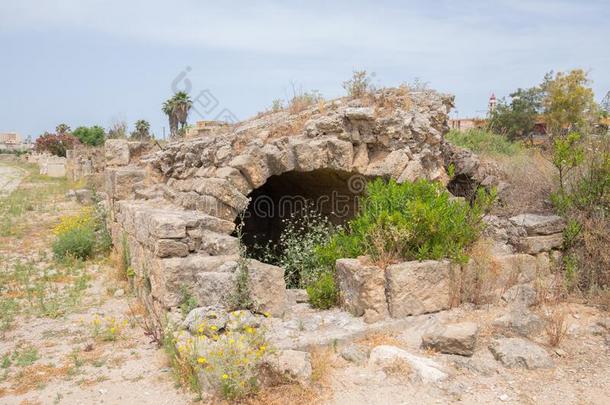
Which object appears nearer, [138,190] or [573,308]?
[573,308]

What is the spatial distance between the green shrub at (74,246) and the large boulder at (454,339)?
6.50 meters

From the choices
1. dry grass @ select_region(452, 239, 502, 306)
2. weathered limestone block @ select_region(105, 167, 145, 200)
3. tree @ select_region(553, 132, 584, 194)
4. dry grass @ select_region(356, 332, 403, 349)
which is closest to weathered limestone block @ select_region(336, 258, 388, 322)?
dry grass @ select_region(356, 332, 403, 349)

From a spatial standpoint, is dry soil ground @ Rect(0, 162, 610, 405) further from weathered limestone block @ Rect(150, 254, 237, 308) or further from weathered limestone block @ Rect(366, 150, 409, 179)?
weathered limestone block @ Rect(366, 150, 409, 179)

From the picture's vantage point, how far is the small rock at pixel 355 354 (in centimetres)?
443

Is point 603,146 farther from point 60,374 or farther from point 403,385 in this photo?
point 60,374

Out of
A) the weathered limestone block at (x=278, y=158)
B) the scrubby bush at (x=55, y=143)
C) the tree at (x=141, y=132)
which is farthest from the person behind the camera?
the scrubby bush at (x=55, y=143)

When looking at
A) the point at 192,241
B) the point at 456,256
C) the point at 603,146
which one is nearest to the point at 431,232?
the point at 456,256

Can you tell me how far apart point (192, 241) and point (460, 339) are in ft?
9.24

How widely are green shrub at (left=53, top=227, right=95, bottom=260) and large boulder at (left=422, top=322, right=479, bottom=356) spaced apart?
650 cm

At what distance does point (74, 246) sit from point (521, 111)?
26906 millimetres

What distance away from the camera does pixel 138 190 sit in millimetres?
8234

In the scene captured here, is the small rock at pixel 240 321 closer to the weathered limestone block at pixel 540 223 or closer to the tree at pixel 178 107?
the weathered limestone block at pixel 540 223

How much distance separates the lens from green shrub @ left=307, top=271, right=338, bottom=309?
550 cm

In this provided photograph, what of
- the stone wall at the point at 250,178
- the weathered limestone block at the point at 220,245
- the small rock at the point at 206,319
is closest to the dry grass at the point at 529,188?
the stone wall at the point at 250,178
